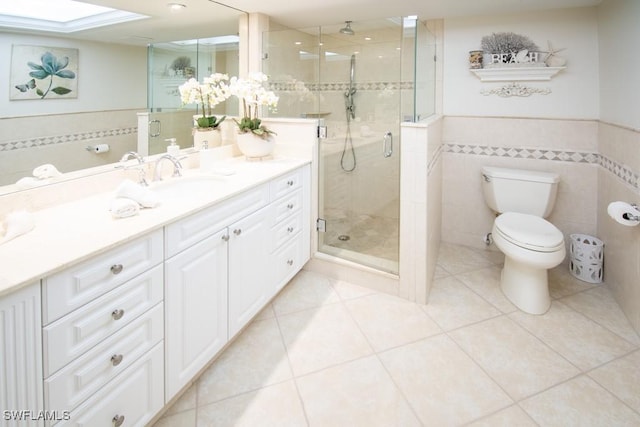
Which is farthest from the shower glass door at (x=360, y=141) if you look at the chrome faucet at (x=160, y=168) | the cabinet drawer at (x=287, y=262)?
the chrome faucet at (x=160, y=168)

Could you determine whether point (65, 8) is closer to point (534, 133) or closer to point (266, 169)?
point (266, 169)

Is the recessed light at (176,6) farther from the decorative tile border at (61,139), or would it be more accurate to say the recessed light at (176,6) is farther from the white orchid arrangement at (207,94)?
the decorative tile border at (61,139)

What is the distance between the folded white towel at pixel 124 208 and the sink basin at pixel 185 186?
425 mm

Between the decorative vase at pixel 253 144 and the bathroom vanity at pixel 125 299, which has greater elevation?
the decorative vase at pixel 253 144

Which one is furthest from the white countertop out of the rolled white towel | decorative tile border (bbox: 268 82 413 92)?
decorative tile border (bbox: 268 82 413 92)

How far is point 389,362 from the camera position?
6.23ft

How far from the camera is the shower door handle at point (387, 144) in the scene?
262 cm

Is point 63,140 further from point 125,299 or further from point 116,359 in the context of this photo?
point 116,359

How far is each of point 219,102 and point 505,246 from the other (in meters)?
2.03

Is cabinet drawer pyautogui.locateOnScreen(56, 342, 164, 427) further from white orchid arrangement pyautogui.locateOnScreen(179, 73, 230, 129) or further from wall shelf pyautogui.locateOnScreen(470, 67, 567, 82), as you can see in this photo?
wall shelf pyautogui.locateOnScreen(470, 67, 567, 82)

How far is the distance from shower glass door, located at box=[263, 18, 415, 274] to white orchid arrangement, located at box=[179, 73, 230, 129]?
48 centimetres

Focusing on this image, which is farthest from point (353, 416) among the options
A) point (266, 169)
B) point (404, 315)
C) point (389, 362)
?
point (266, 169)

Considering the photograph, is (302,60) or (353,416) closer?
(353,416)

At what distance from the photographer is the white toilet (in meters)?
2.24
